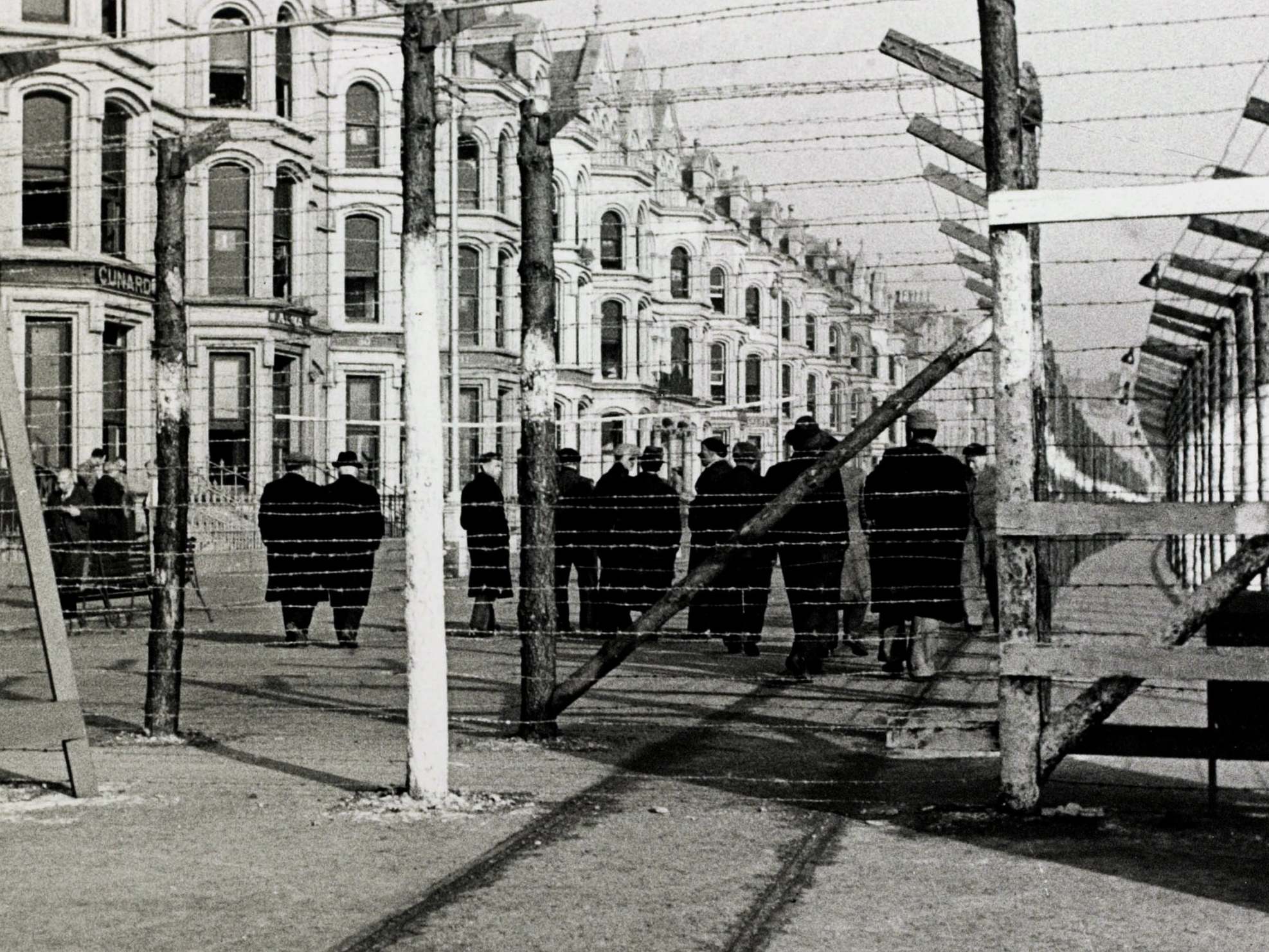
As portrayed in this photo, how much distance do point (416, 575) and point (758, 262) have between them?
75.2m

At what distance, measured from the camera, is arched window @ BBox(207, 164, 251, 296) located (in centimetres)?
3991

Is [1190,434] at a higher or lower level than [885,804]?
higher

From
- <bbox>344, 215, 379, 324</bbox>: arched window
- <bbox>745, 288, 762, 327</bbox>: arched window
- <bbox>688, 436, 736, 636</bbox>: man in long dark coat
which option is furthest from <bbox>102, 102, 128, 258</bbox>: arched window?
<bbox>745, 288, 762, 327</bbox>: arched window

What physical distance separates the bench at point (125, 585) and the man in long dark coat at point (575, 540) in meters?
3.57

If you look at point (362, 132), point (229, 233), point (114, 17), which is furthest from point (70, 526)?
point (362, 132)

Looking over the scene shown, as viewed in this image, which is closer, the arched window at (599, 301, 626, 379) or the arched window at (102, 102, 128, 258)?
the arched window at (102, 102, 128, 258)

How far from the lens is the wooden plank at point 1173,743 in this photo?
25.1ft

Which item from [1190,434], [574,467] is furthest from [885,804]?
[1190,434]

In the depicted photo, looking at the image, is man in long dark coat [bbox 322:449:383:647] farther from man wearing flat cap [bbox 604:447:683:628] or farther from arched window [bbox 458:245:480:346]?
arched window [bbox 458:245:480:346]

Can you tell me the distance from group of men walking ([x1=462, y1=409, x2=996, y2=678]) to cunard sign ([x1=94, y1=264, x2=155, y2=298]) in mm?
15679

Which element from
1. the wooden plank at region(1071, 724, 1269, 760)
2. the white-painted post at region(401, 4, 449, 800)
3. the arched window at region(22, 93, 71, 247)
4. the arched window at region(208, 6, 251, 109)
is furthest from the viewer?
the arched window at region(208, 6, 251, 109)

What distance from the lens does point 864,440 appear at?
883 cm

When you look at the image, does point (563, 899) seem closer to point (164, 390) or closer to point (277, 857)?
point (277, 857)

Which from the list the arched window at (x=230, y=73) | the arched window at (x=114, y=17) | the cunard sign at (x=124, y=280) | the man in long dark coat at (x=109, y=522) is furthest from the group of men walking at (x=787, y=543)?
the arched window at (x=230, y=73)
